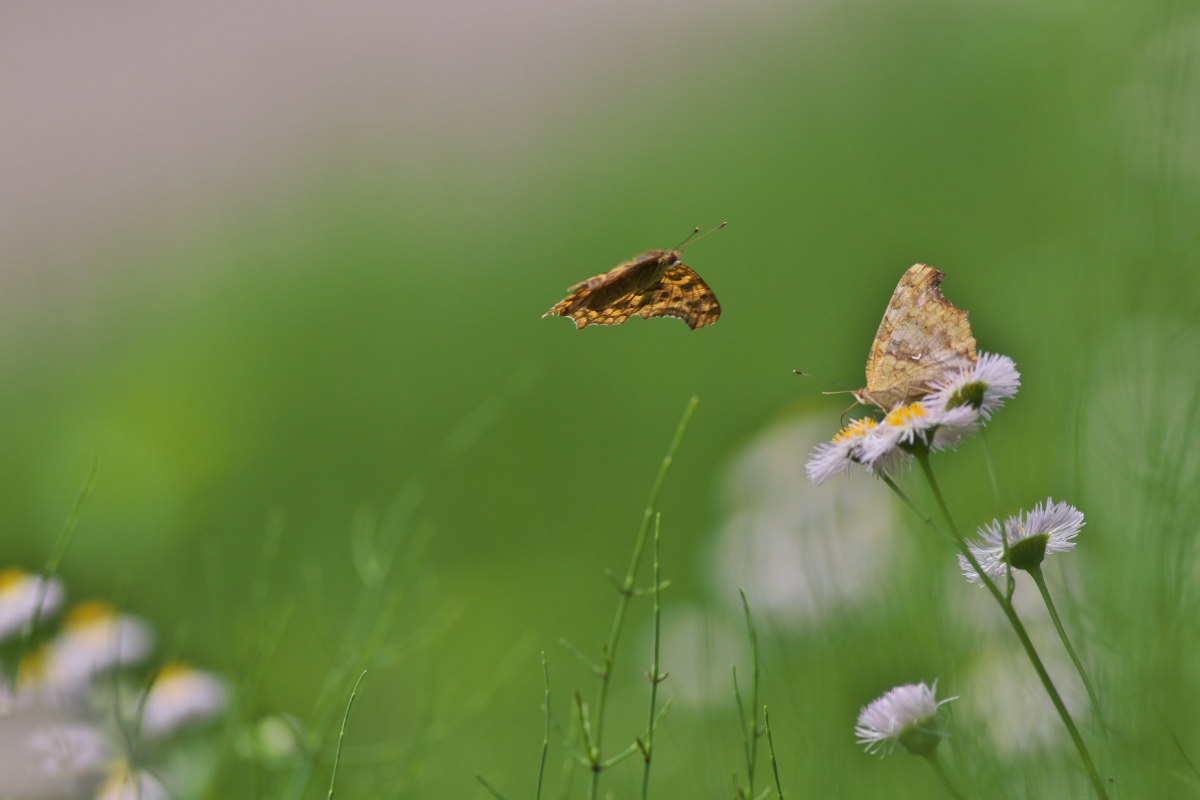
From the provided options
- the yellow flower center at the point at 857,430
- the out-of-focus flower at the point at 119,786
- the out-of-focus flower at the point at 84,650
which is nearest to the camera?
the yellow flower center at the point at 857,430

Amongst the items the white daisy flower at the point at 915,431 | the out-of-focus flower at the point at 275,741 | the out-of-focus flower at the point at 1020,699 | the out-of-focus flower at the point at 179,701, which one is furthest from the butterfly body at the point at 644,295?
the out-of-focus flower at the point at 179,701

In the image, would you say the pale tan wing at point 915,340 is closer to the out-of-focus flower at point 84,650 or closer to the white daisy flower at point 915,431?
the white daisy flower at point 915,431

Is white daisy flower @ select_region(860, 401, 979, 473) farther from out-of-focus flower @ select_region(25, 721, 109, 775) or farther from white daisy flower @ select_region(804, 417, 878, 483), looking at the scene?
out-of-focus flower @ select_region(25, 721, 109, 775)

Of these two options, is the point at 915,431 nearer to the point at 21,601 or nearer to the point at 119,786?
the point at 119,786

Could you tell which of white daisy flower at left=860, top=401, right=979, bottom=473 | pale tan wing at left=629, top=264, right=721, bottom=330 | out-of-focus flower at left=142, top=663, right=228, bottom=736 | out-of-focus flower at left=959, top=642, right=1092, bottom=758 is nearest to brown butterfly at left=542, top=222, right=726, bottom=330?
pale tan wing at left=629, top=264, right=721, bottom=330

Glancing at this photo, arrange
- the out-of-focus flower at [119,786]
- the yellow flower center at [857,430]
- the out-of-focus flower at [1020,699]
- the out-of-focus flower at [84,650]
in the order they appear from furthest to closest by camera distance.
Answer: the out-of-focus flower at [84,650], the out-of-focus flower at [119,786], the out-of-focus flower at [1020,699], the yellow flower center at [857,430]

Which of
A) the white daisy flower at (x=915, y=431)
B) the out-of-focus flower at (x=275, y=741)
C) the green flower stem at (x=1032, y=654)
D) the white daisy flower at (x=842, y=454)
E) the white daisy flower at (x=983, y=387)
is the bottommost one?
the out-of-focus flower at (x=275, y=741)

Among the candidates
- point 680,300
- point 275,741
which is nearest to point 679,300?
point 680,300
